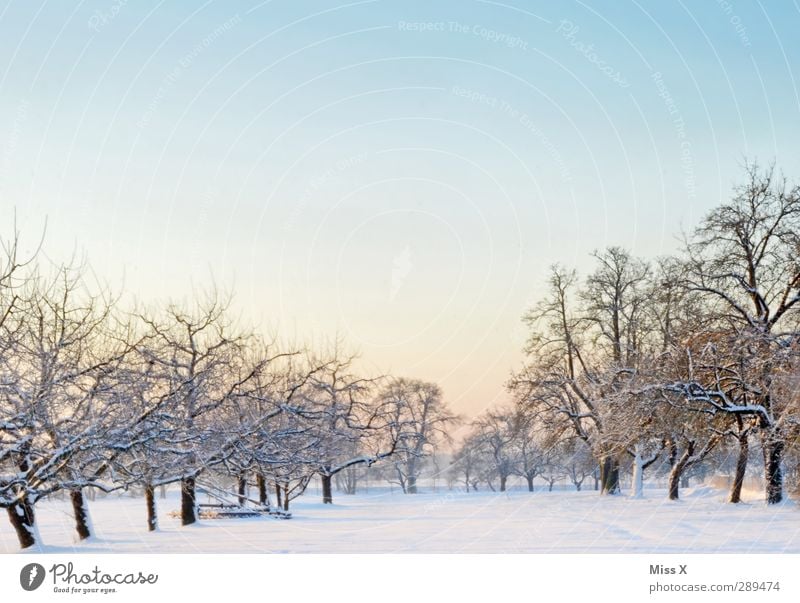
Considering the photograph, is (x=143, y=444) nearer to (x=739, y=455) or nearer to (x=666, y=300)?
(x=666, y=300)

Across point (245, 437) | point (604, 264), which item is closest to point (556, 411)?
point (604, 264)

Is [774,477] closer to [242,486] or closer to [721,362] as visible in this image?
[721,362]

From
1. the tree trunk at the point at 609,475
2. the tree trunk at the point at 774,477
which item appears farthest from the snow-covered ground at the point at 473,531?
the tree trunk at the point at 609,475

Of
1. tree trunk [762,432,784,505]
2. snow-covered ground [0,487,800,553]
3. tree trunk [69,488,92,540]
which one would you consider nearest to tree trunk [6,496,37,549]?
snow-covered ground [0,487,800,553]

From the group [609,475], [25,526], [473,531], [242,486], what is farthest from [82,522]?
[609,475]

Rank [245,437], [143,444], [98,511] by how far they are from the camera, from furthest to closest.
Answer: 1. [98,511]
2. [245,437]
3. [143,444]

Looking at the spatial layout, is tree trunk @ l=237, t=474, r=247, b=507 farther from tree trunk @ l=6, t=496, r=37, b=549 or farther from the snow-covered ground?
tree trunk @ l=6, t=496, r=37, b=549

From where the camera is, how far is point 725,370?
24562mm

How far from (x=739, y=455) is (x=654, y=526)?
7.65m

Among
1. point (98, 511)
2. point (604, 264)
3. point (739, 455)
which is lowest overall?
point (98, 511)
